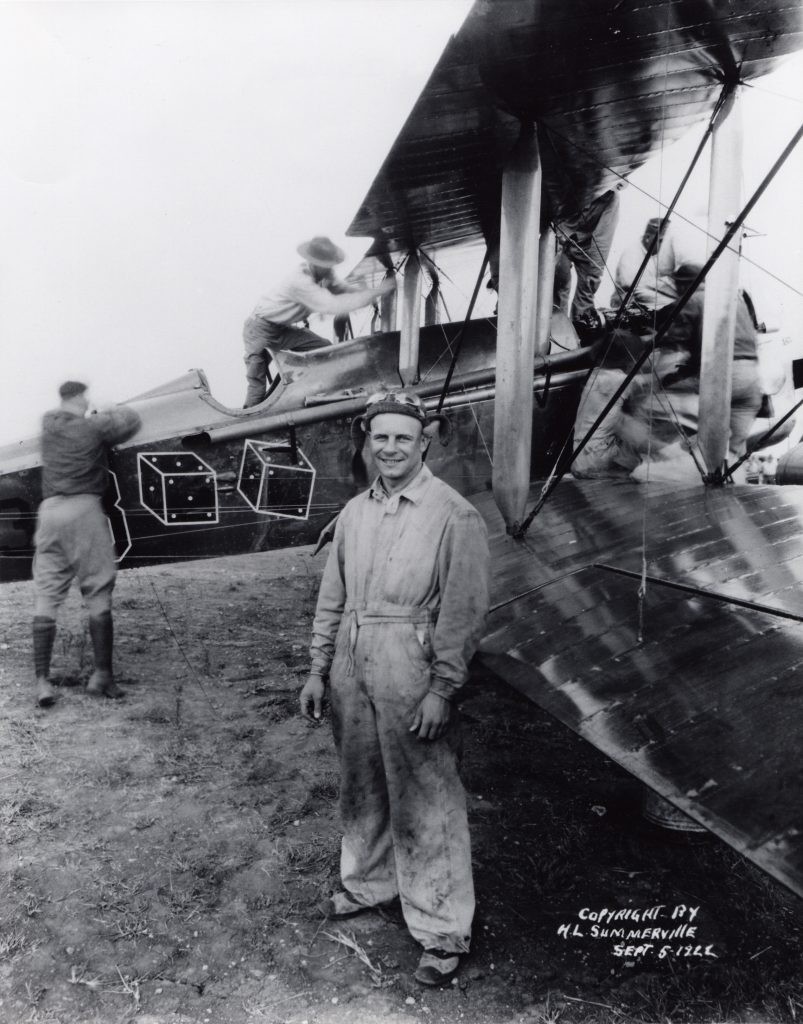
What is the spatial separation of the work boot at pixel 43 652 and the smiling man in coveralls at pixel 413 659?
3.13 meters

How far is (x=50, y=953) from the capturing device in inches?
98.4

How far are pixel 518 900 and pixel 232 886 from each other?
114cm

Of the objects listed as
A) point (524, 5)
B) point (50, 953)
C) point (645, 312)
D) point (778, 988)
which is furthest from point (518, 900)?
point (645, 312)

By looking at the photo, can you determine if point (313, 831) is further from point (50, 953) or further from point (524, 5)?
point (524, 5)

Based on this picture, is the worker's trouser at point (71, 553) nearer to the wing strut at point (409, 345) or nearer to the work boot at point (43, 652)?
the work boot at point (43, 652)

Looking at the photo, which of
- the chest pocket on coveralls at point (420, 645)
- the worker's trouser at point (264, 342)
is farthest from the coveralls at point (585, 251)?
the chest pocket on coveralls at point (420, 645)

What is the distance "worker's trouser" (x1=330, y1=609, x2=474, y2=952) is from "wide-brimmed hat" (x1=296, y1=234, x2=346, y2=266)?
480 centimetres

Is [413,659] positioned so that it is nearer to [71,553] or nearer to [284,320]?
[71,553]

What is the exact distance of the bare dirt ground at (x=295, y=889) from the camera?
2293 mm

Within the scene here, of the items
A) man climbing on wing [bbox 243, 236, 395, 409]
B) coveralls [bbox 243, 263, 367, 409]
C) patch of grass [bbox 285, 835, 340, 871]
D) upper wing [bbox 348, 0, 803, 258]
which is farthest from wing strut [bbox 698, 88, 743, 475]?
patch of grass [bbox 285, 835, 340, 871]

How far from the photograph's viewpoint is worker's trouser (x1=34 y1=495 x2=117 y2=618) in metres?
4.94

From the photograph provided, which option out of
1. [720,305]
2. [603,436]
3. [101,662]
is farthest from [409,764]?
[603,436]

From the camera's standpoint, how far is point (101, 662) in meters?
5.06

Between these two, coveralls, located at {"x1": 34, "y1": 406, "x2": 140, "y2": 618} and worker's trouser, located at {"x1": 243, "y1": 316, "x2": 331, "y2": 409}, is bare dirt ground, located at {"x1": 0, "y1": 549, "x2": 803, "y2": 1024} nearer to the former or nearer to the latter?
coveralls, located at {"x1": 34, "y1": 406, "x2": 140, "y2": 618}
